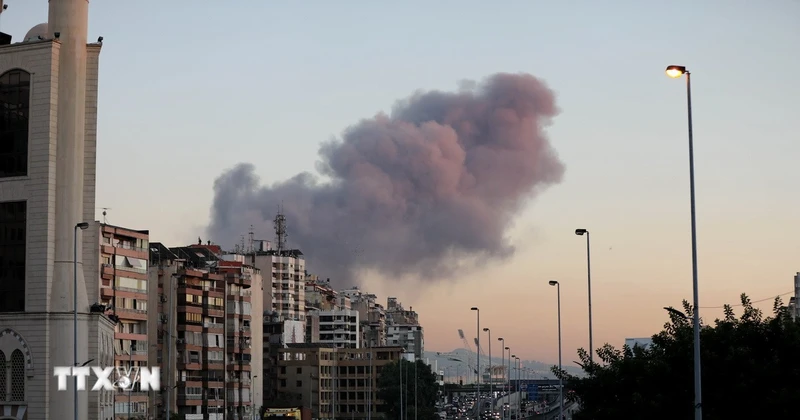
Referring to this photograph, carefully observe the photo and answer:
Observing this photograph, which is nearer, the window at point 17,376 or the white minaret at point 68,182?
the window at point 17,376

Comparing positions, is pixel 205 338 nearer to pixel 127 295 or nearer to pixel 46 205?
pixel 127 295

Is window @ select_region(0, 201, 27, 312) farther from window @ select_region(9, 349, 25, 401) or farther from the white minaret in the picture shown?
window @ select_region(9, 349, 25, 401)

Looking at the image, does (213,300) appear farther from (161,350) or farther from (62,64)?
(62,64)

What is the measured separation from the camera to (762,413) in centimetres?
4144

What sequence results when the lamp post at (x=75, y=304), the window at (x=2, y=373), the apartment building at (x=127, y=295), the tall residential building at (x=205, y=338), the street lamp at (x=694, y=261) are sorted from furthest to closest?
the tall residential building at (x=205, y=338) → the apartment building at (x=127, y=295) → the window at (x=2, y=373) → the lamp post at (x=75, y=304) → the street lamp at (x=694, y=261)

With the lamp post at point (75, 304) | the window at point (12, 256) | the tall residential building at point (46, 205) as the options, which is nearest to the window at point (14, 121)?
the tall residential building at point (46, 205)

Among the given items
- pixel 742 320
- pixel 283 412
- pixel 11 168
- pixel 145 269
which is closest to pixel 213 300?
pixel 145 269

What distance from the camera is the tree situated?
A: 1651 inches

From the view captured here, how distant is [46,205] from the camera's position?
58.6 metres

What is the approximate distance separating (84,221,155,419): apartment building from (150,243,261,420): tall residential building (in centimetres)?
383

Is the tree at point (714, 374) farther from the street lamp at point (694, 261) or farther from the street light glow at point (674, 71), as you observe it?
the street light glow at point (674, 71)

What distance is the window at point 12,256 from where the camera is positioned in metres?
58.2

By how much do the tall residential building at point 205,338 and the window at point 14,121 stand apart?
70.1 meters

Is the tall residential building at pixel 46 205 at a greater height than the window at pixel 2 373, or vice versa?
the tall residential building at pixel 46 205
